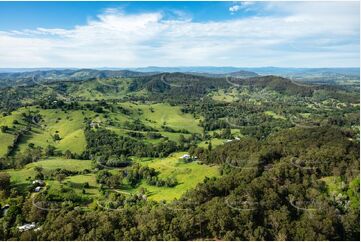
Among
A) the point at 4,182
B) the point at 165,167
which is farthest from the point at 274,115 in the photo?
the point at 4,182

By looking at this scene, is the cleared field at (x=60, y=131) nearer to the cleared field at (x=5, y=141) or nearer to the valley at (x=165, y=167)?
the valley at (x=165, y=167)

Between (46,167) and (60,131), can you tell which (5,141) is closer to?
(60,131)

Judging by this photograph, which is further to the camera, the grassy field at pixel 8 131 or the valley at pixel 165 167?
the grassy field at pixel 8 131

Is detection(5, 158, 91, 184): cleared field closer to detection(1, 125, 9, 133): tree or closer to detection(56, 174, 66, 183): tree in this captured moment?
detection(56, 174, 66, 183): tree

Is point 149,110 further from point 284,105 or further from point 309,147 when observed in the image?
point 309,147

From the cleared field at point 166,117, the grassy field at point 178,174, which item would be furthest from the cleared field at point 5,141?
the cleared field at point 166,117

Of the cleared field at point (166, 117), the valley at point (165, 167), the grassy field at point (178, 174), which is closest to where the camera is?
the valley at point (165, 167)

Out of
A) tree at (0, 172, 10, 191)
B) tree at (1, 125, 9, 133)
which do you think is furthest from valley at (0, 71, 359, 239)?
tree at (1, 125, 9, 133)

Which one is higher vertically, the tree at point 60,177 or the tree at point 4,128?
the tree at point 4,128
